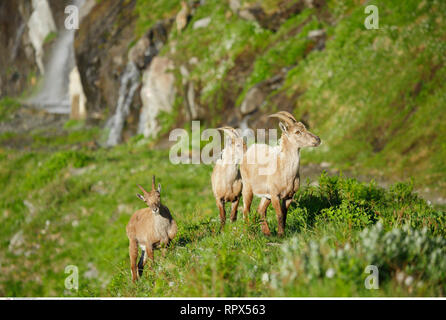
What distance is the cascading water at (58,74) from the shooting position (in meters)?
56.5

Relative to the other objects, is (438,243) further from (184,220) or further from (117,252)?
(117,252)

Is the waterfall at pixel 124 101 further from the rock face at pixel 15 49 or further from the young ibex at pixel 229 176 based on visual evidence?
the rock face at pixel 15 49

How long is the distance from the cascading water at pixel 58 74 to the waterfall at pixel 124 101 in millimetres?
19109

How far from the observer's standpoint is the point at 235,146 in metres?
7.30

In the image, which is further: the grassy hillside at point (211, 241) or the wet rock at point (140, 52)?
the wet rock at point (140, 52)

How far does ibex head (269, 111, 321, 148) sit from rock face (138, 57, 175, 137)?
1046 inches

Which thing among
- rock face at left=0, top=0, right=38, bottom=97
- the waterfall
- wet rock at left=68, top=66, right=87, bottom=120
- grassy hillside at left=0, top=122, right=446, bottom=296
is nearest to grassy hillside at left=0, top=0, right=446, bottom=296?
grassy hillside at left=0, top=122, right=446, bottom=296

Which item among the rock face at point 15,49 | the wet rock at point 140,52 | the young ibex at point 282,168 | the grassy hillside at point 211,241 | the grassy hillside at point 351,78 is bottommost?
the grassy hillside at point 211,241

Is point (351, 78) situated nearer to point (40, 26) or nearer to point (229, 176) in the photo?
point (229, 176)

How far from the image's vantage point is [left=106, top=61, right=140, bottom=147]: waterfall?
36.7 m

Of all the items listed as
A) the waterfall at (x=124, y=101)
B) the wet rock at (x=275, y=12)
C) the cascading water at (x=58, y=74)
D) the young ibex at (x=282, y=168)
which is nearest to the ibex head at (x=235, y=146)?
the young ibex at (x=282, y=168)

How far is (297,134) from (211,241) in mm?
2386
